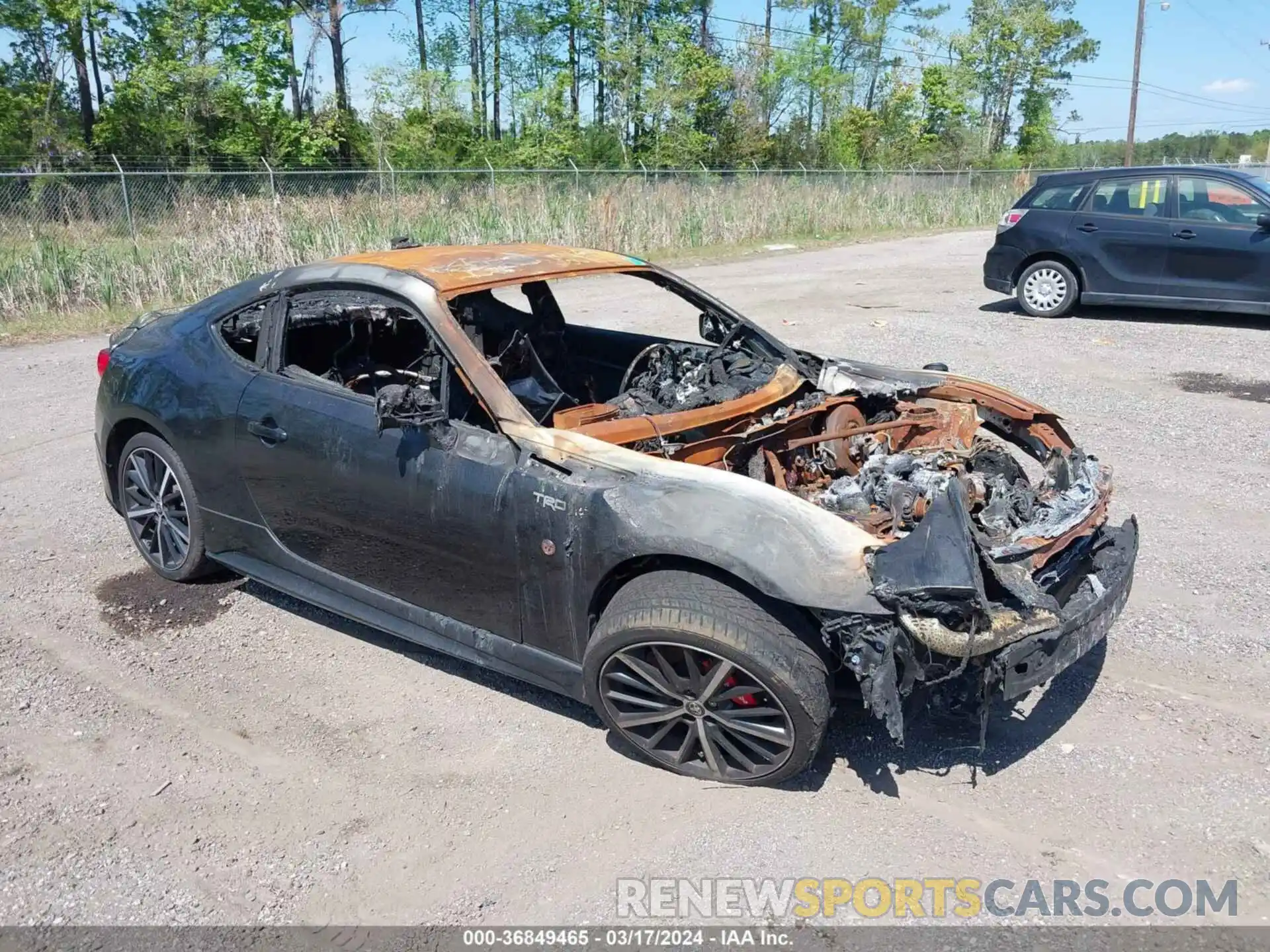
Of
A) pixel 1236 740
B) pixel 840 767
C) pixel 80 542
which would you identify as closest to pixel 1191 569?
pixel 1236 740

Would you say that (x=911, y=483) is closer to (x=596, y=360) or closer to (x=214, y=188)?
(x=596, y=360)

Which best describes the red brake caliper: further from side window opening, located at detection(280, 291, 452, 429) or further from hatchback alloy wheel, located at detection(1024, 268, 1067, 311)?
hatchback alloy wheel, located at detection(1024, 268, 1067, 311)

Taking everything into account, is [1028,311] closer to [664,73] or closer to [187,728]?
[187,728]

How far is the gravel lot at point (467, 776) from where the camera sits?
2.85 metres

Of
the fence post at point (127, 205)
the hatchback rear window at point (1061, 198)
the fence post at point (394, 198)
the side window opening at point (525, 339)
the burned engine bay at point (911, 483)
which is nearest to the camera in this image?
the burned engine bay at point (911, 483)

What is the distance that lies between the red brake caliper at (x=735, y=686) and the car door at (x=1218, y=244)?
31.7ft

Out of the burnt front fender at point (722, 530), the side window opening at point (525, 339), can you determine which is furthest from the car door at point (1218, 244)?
the burnt front fender at point (722, 530)

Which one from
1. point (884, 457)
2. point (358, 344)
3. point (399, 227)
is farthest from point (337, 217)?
point (884, 457)

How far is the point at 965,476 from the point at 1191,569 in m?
1.82

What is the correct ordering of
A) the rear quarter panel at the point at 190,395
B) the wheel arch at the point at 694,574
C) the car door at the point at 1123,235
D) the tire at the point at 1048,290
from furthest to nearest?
the tire at the point at 1048,290 → the car door at the point at 1123,235 → the rear quarter panel at the point at 190,395 → the wheel arch at the point at 694,574

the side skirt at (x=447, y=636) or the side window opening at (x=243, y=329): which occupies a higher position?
the side window opening at (x=243, y=329)

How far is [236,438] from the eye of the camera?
159 inches

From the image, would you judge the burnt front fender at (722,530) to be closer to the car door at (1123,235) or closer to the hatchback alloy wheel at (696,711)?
the hatchback alloy wheel at (696,711)

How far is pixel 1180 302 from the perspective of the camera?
10664mm
